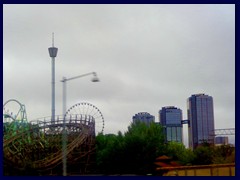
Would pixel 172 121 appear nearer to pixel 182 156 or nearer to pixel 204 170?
pixel 182 156

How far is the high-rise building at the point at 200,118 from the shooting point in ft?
185

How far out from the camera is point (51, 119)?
45875 millimetres

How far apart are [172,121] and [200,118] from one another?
12.9ft

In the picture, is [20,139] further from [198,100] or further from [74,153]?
[198,100]

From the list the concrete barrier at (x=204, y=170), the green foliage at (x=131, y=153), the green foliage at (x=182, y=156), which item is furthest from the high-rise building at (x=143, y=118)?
the concrete barrier at (x=204, y=170)

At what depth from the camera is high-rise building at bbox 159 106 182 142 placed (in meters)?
57.5

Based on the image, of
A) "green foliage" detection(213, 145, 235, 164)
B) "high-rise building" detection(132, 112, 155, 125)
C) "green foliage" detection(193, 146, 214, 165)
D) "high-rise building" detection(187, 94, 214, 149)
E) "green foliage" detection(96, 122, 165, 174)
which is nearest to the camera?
"green foliage" detection(213, 145, 235, 164)

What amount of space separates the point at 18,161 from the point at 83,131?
7750 mm

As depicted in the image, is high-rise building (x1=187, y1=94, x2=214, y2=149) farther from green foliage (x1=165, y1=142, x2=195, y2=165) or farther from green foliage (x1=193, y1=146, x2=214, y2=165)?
green foliage (x1=193, y1=146, x2=214, y2=165)

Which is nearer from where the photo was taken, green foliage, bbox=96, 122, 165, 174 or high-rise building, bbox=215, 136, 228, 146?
green foliage, bbox=96, 122, 165, 174

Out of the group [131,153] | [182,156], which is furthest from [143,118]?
[131,153]

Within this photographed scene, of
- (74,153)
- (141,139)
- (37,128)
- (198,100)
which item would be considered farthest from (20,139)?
(198,100)

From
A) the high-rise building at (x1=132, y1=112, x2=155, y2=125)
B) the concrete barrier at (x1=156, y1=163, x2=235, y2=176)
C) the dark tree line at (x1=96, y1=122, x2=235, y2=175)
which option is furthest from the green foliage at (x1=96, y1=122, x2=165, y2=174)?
the concrete barrier at (x1=156, y1=163, x2=235, y2=176)

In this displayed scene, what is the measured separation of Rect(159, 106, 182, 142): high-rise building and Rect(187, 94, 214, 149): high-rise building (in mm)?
1658
